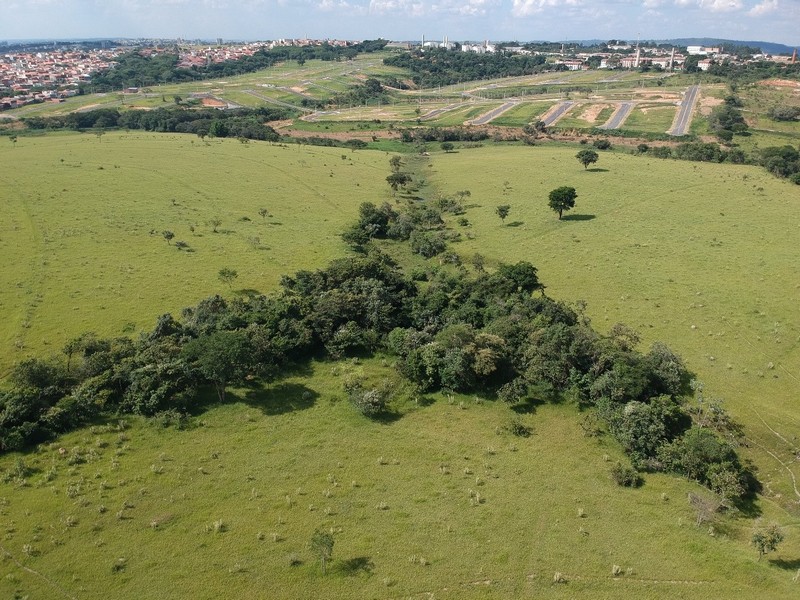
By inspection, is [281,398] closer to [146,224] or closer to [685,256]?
[146,224]

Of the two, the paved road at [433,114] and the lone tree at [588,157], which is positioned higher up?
the paved road at [433,114]

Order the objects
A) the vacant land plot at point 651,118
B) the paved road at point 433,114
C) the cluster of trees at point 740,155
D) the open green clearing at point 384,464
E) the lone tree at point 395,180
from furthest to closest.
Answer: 1. the paved road at point 433,114
2. the vacant land plot at point 651,118
3. the cluster of trees at point 740,155
4. the lone tree at point 395,180
5. the open green clearing at point 384,464

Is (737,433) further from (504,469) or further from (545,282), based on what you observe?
(545,282)

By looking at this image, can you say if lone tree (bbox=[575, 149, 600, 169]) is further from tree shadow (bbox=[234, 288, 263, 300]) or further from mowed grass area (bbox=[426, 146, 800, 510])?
tree shadow (bbox=[234, 288, 263, 300])

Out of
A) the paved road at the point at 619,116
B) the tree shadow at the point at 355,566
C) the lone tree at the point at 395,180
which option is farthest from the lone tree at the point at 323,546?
the paved road at the point at 619,116

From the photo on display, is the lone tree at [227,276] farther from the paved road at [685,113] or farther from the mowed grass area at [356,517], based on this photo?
the paved road at [685,113]

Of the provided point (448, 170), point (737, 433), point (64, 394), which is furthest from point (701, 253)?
point (64, 394)

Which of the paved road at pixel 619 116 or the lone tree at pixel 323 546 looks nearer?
the lone tree at pixel 323 546

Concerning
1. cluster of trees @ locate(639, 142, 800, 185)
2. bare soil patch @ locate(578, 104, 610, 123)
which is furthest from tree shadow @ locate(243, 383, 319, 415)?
bare soil patch @ locate(578, 104, 610, 123)
